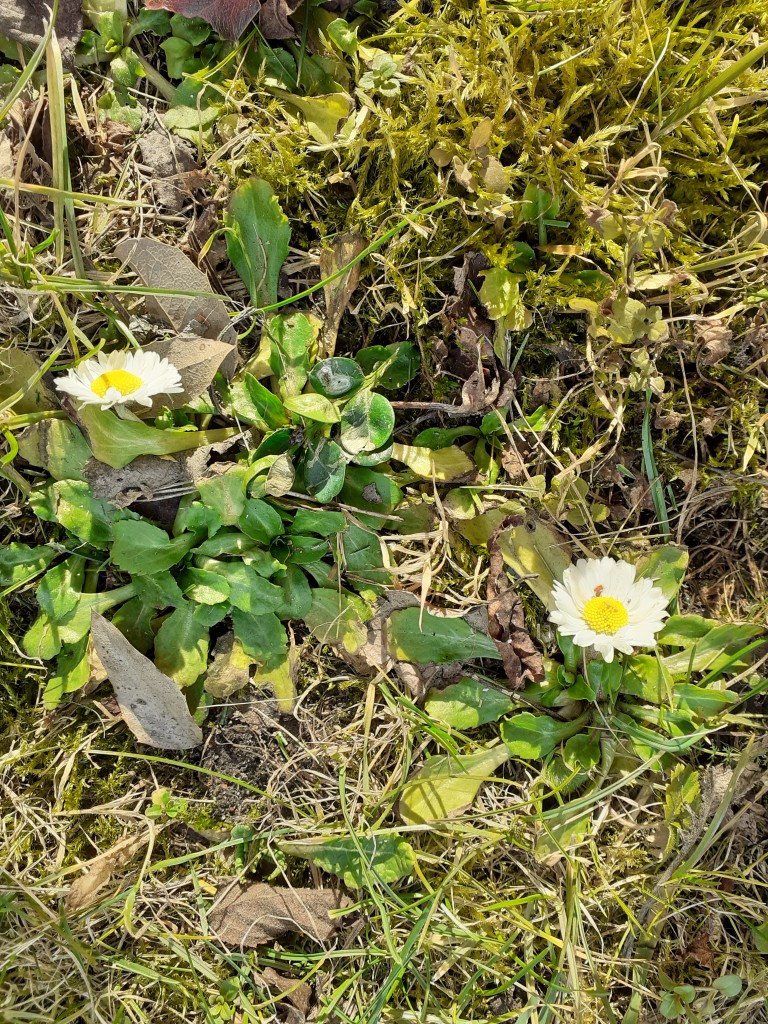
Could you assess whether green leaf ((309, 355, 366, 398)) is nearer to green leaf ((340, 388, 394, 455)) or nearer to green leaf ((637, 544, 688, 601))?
green leaf ((340, 388, 394, 455))

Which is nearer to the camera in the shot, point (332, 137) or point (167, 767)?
point (332, 137)

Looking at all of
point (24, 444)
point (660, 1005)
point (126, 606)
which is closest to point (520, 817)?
point (660, 1005)

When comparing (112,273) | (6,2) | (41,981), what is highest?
(6,2)

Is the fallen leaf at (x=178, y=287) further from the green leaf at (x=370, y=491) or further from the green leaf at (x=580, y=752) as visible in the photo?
the green leaf at (x=580, y=752)

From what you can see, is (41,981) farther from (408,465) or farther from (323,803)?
(408,465)

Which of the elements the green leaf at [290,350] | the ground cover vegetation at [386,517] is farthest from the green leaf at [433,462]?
the green leaf at [290,350]

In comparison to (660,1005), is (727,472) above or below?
above
